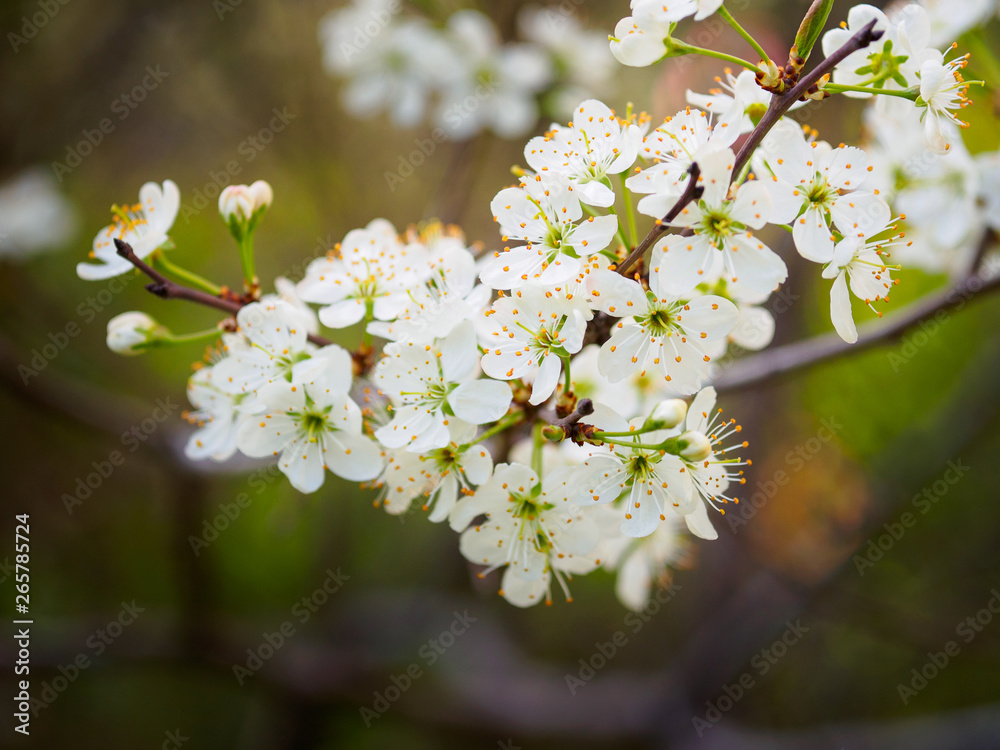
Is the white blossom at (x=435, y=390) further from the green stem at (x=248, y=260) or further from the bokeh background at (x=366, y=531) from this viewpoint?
the bokeh background at (x=366, y=531)

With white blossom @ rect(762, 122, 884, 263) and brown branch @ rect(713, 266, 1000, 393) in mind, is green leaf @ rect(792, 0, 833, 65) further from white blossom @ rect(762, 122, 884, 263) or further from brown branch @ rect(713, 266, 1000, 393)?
brown branch @ rect(713, 266, 1000, 393)

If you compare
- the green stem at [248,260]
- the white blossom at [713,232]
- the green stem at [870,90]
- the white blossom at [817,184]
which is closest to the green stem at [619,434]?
the white blossom at [713,232]

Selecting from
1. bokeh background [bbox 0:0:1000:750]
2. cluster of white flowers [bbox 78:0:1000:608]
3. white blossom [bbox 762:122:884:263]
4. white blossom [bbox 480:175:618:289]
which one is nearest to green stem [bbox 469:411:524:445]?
cluster of white flowers [bbox 78:0:1000:608]

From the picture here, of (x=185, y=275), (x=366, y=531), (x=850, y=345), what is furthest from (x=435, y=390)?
(x=366, y=531)

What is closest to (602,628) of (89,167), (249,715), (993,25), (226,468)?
(249,715)

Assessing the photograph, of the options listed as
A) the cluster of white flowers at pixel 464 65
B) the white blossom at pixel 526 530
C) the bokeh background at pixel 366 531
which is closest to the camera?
the white blossom at pixel 526 530

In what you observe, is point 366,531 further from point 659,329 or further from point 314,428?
point 659,329
